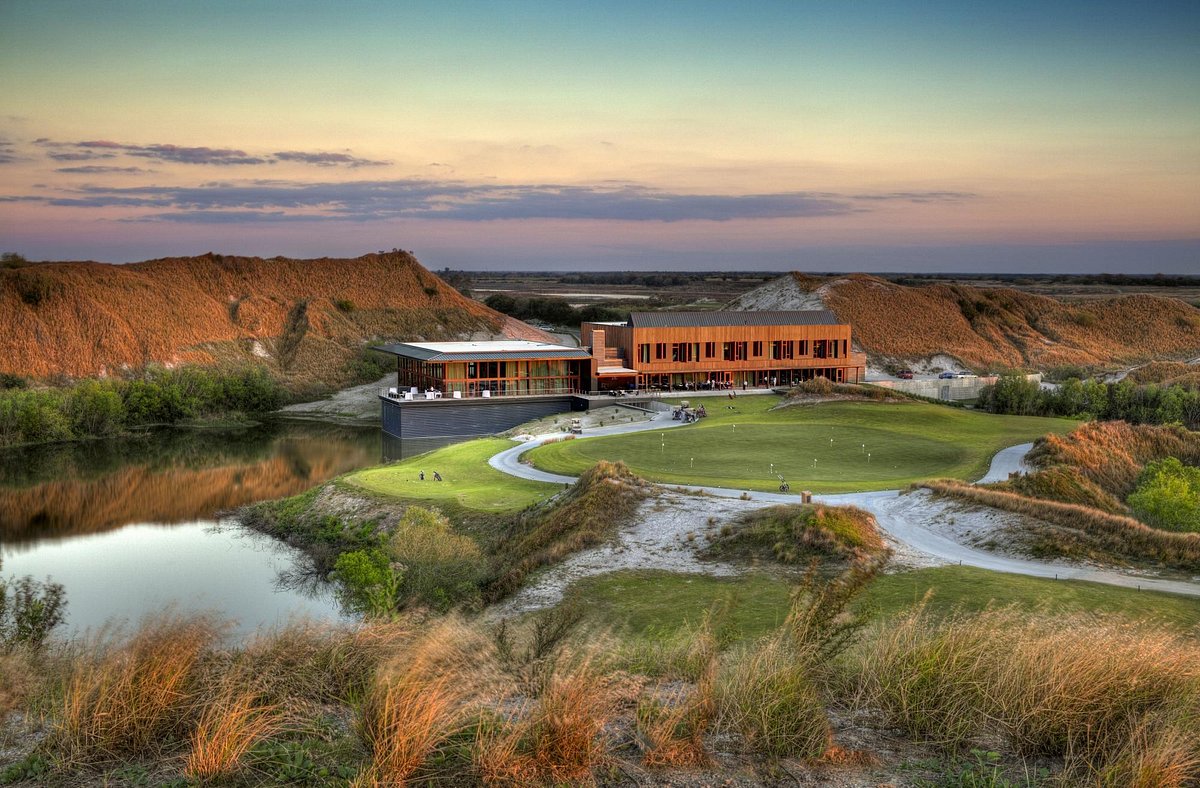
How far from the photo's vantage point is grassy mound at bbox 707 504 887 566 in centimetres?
2605

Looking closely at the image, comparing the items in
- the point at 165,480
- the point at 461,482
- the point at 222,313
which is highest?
the point at 222,313

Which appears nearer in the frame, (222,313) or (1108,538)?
(1108,538)

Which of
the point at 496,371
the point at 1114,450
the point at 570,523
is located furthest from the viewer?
the point at 496,371

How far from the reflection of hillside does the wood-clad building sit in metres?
18.8

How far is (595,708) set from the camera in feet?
26.6

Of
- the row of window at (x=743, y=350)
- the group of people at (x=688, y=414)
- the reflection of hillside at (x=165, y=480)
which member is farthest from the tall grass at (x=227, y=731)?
the row of window at (x=743, y=350)

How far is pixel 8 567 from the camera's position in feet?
111

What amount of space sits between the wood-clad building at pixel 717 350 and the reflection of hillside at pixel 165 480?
18772mm

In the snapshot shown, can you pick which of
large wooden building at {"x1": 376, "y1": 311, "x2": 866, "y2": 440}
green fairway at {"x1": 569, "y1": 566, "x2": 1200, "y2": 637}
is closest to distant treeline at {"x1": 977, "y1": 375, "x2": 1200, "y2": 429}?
large wooden building at {"x1": 376, "y1": 311, "x2": 866, "y2": 440}

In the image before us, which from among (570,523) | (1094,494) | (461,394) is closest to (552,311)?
(461,394)

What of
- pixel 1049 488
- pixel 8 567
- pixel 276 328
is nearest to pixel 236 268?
pixel 276 328

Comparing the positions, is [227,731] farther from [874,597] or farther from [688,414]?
[688,414]

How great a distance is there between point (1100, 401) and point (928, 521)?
3669 centimetres

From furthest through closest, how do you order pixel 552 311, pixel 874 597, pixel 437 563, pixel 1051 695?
pixel 552 311 < pixel 437 563 < pixel 874 597 < pixel 1051 695
